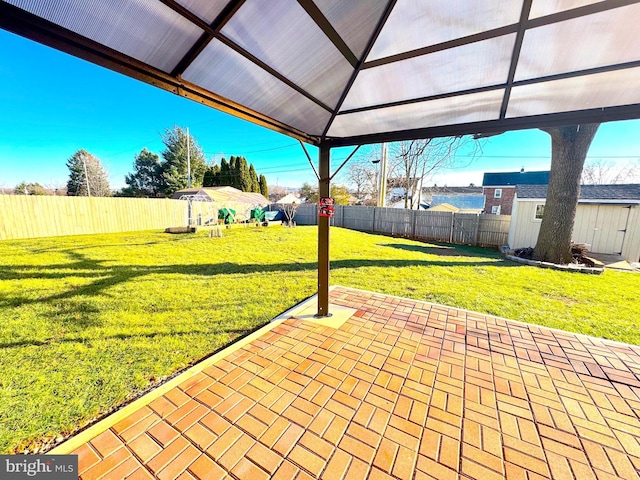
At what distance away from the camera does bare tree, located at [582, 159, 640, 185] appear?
23163 mm

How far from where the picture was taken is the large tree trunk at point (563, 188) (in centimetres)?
649

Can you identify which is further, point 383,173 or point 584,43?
point 383,173

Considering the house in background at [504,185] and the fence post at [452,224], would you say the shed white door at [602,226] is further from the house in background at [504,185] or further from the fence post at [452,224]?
the house in background at [504,185]

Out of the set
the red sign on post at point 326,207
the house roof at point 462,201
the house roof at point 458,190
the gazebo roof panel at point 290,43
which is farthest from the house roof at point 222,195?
the house roof at point 458,190

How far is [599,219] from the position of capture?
8.60m

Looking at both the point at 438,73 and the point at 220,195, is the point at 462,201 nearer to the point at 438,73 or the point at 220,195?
the point at 220,195

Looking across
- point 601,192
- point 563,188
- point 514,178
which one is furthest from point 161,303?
point 514,178

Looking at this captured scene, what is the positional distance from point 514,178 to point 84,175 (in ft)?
145

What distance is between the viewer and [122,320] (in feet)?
10.7

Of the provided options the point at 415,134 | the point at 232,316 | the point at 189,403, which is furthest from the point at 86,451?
the point at 415,134

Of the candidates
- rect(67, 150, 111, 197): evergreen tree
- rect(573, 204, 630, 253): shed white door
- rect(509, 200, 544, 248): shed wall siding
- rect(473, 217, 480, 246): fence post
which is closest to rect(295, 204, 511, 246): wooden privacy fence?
rect(473, 217, 480, 246): fence post

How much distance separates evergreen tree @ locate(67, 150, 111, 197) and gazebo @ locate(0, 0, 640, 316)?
35.2 m

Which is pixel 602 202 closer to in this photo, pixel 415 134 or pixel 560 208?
pixel 560 208

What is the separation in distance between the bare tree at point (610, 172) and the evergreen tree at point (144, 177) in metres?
41.5
